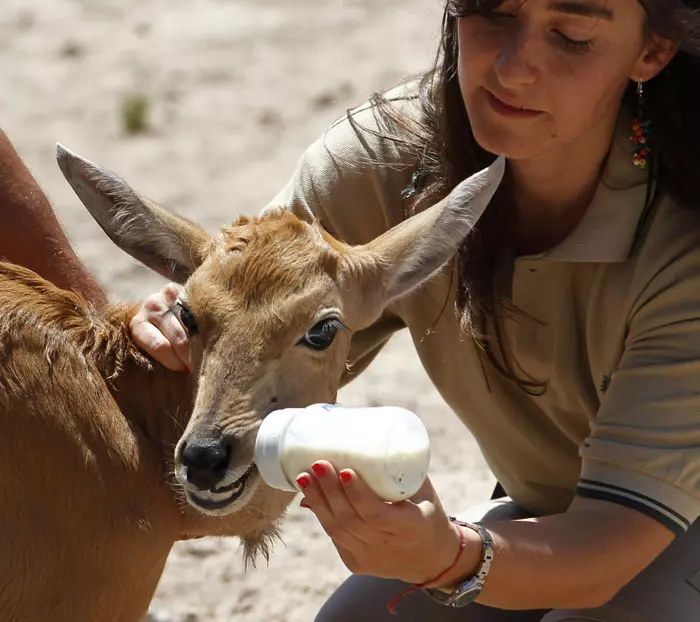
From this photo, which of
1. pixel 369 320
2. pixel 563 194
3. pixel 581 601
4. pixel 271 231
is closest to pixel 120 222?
pixel 271 231

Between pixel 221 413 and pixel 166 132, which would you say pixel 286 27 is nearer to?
pixel 166 132

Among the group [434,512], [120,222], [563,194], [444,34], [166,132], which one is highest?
[444,34]

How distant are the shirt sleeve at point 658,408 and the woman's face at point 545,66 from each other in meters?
0.57

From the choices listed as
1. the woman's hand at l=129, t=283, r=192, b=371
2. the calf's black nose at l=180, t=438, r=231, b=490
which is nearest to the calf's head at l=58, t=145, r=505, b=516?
the calf's black nose at l=180, t=438, r=231, b=490

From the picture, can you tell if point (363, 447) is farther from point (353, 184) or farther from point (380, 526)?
point (353, 184)

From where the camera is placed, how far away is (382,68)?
10.7 meters

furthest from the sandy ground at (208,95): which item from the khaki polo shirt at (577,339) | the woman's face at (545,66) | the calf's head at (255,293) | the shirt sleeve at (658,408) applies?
the woman's face at (545,66)

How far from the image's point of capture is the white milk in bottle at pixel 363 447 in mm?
3350

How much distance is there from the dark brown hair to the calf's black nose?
114cm

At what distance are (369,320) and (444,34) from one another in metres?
1.07

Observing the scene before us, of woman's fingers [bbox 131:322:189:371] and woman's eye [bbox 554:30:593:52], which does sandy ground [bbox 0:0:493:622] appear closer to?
woman's fingers [bbox 131:322:189:371]

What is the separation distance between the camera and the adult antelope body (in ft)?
13.2

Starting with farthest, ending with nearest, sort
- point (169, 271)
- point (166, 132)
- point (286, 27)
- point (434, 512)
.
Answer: point (286, 27), point (166, 132), point (169, 271), point (434, 512)

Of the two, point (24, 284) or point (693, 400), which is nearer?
point (693, 400)
